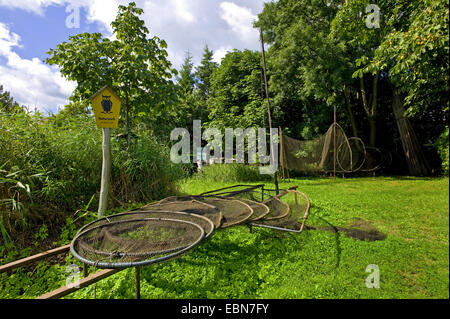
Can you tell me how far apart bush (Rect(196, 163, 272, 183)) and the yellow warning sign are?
16.0ft

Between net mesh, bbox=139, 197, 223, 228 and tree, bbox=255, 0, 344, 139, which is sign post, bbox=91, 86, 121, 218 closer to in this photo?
net mesh, bbox=139, 197, 223, 228

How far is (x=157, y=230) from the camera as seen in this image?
4.50 ft

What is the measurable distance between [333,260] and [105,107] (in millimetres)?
2543

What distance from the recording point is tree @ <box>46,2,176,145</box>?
272 cm

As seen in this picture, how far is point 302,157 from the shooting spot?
229 inches

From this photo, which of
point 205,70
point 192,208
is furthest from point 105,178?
point 205,70

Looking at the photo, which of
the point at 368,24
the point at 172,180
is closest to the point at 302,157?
the point at 172,180

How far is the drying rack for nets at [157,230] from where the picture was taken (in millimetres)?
1082

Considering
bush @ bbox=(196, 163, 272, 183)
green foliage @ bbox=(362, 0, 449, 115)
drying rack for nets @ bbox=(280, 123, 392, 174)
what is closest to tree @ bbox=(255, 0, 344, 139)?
drying rack for nets @ bbox=(280, 123, 392, 174)

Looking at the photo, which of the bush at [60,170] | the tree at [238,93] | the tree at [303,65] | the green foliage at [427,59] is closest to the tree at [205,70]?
the tree at [238,93]

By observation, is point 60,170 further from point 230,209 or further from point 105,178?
point 230,209

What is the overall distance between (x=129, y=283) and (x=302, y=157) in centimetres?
518

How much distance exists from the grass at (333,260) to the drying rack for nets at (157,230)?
1.05ft
